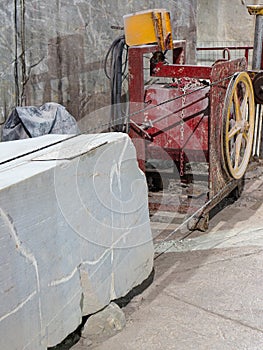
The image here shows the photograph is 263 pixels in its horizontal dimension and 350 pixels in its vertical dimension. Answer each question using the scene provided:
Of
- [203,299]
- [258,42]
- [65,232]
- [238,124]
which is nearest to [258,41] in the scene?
[258,42]

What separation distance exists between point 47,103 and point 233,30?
32.1 feet

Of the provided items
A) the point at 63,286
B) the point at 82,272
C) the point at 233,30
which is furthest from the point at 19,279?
the point at 233,30

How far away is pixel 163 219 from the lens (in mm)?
5387

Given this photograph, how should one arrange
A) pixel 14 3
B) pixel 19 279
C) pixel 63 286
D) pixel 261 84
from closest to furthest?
pixel 19 279 < pixel 63 286 < pixel 14 3 < pixel 261 84

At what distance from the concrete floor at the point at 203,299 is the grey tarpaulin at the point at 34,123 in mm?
1551

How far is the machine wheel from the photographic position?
4.86 meters

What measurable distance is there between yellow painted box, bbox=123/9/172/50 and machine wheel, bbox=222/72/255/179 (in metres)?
0.81

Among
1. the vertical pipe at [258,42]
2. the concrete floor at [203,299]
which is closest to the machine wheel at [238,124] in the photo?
the concrete floor at [203,299]

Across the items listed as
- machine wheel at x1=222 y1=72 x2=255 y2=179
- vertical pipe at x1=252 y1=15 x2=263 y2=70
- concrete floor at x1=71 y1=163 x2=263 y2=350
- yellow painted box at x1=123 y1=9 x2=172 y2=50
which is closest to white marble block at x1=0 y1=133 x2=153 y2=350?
concrete floor at x1=71 y1=163 x2=263 y2=350

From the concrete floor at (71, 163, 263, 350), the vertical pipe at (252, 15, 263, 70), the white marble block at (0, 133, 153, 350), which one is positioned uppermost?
the vertical pipe at (252, 15, 263, 70)

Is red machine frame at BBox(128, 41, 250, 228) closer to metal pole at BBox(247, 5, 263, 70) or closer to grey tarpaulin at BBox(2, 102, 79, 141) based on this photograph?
grey tarpaulin at BBox(2, 102, 79, 141)

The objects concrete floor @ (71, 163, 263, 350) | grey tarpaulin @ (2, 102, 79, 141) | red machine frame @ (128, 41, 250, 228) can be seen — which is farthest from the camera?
grey tarpaulin @ (2, 102, 79, 141)

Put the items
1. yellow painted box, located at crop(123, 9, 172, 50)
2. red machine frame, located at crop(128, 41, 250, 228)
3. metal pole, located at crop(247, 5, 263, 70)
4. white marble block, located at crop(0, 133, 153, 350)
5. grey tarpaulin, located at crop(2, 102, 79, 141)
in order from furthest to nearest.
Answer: metal pole, located at crop(247, 5, 263, 70)
yellow painted box, located at crop(123, 9, 172, 50)
grey tarpaulin, located at crop(2, 102, 79, 141)
red machine frame, located at crop(128, 41, 250, 228)
white marble block, located at crop(0, 133, 153, 350)

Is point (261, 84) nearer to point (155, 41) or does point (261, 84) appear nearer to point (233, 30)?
point (155, 41)
